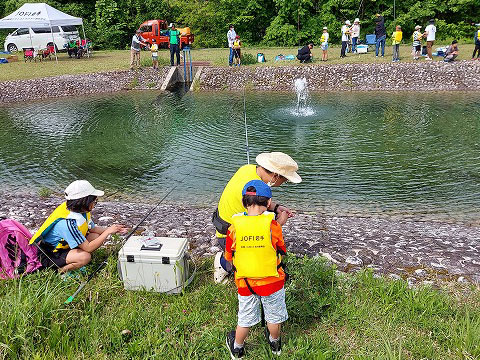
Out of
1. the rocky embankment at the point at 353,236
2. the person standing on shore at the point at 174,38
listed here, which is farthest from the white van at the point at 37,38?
the rocky embankment at the point at 353,236

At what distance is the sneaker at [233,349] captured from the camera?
3510 millimetres

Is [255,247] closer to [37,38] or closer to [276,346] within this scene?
[276,346]

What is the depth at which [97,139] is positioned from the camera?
12922mm

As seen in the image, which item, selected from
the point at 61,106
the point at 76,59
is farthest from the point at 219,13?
the point at 61,106

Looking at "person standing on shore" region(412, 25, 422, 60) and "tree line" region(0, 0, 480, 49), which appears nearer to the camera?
"person standing on shore" region(412, 25, 422, 60)

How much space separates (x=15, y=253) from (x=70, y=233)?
60 cm

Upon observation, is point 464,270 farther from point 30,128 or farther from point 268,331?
point 30,128

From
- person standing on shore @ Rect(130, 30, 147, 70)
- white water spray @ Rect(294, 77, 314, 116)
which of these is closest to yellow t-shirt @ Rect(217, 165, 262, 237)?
white water spray @ Rect(294, 77, 314, 116)

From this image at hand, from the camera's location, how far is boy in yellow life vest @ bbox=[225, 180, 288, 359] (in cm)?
336

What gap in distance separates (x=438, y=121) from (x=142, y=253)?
39.7 ft

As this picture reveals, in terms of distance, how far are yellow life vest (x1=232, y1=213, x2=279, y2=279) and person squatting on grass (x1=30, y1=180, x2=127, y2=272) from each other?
1.69 m

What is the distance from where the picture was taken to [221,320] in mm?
3988

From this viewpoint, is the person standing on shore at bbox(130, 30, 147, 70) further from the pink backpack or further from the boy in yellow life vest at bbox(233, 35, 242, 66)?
the pink backpack

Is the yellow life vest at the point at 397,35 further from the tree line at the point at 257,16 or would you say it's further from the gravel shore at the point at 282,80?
the tree line at the point at 257,16
